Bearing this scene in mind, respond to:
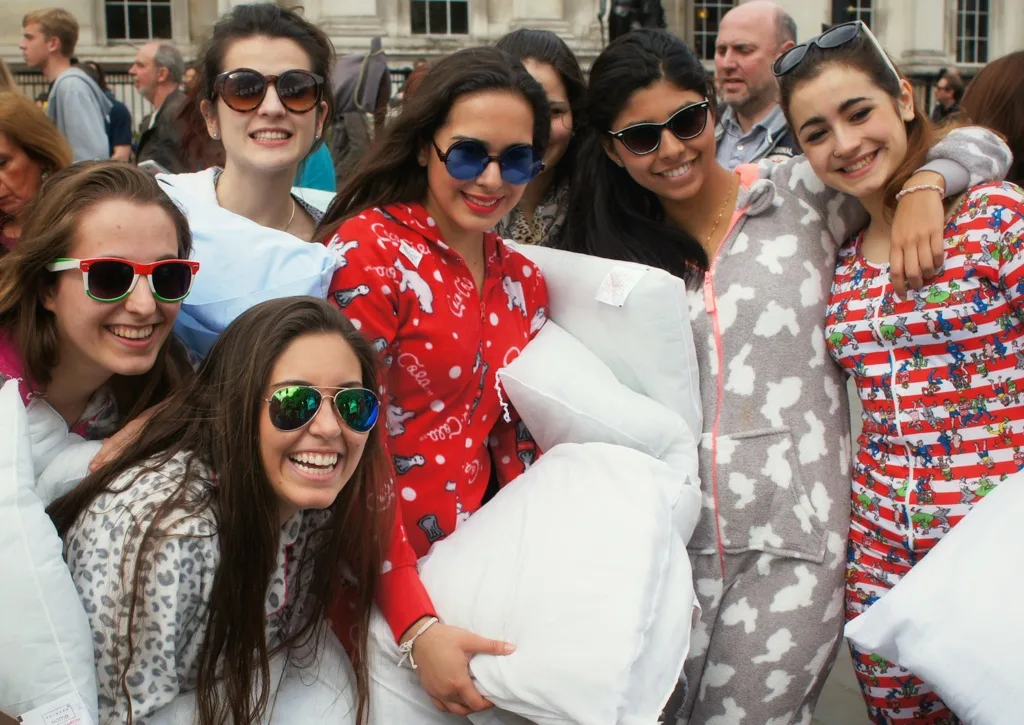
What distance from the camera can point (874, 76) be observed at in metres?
2.62

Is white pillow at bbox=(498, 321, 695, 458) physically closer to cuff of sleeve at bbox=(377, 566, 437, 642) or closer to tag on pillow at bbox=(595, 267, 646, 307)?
tag on pillow at bbox=(595, 267, 646, 307)

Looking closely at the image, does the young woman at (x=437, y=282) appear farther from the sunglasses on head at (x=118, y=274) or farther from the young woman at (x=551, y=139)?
the young woman at (x=551, y=139)

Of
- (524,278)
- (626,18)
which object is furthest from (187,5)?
(524,278)

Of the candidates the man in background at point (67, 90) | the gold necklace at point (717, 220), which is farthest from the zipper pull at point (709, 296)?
the man in background at point (67, 90)

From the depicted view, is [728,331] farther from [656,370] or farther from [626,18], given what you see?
[626,18]

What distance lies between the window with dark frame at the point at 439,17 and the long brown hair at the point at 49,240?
728 inches

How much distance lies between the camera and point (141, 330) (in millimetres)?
2270

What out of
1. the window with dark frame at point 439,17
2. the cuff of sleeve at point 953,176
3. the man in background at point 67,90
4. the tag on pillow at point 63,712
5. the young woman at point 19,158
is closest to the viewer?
the tag on pillow at point 63,712

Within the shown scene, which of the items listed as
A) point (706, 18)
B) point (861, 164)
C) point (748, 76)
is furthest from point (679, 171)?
point (706, 18)

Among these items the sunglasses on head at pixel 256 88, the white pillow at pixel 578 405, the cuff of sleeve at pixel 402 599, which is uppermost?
the sunglasses on head at pixel 256 88

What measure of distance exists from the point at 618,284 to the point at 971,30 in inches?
955

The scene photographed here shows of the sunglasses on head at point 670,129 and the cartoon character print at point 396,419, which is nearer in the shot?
the cartoon character print at point 396,419

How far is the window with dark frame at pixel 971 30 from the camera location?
23.5m

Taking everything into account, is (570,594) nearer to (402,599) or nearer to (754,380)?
(402,599)
